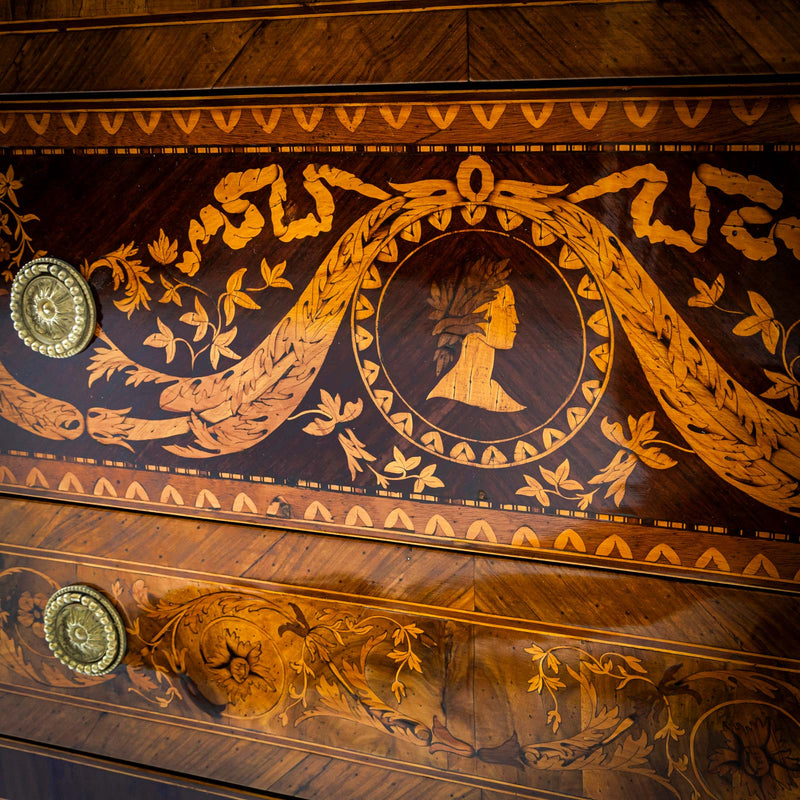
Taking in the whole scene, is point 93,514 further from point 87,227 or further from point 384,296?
point 384,296

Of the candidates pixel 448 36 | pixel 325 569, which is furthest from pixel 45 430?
pixel 448 36

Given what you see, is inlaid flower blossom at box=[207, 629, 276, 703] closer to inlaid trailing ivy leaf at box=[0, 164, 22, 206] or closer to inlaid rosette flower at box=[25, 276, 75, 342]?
inlaid rosette flower at box=[25, 276, 75, 342]

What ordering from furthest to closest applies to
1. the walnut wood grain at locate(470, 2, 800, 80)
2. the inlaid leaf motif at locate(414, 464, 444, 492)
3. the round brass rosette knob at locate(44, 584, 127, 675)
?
the round brass rosette knob at locate(44, 584, 127, 675) → the inlaid leaf motif at locate(414, 464, 444, 492) → the walnut wood grain at locate(470, 2, 800, 80)

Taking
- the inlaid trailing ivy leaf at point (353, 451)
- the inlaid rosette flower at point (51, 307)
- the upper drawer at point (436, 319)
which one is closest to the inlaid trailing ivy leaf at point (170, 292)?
the upper drawer at point (436, 319)

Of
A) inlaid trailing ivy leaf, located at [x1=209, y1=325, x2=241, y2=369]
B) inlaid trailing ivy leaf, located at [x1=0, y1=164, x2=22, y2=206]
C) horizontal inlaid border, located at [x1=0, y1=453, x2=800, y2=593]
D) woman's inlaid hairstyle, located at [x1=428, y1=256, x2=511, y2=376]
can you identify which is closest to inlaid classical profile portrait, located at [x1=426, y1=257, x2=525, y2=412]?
woman's inlaid hairstyle, located at [x1=428, y1=256, x2=511, y2=376]

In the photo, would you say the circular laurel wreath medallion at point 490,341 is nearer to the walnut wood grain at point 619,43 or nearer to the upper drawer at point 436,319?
the upper drawer at point 436,319

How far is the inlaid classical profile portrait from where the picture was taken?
0.59 meters

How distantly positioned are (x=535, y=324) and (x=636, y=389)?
4.2 inches

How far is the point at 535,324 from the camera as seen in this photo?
58 cm

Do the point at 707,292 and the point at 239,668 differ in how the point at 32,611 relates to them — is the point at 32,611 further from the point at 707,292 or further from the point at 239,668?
the point at 707,292

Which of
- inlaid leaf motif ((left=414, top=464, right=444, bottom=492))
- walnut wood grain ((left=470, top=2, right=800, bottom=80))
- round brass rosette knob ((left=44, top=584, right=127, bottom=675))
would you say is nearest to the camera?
walnut wood grain ((left=470, top=2, right=800, bottom=80))

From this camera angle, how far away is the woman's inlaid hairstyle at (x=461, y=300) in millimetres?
587

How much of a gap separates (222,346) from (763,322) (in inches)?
19.8

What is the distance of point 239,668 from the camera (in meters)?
0.71
